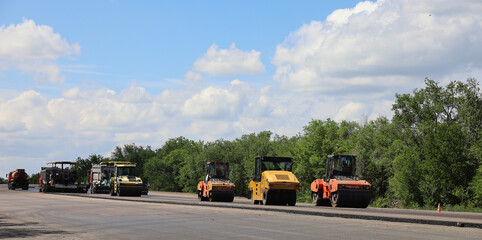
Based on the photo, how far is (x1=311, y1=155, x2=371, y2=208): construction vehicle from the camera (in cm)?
3684

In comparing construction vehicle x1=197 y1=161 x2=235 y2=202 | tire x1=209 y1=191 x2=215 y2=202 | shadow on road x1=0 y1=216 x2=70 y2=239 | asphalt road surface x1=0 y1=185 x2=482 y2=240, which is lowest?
shadow on road x1=0 y1=216 x2=70 y2=239

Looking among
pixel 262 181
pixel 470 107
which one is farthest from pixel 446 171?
pixel 262 181

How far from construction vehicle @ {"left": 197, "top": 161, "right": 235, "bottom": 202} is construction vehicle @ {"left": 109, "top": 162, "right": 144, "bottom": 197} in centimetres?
922

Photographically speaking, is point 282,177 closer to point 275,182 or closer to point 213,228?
point 275,182

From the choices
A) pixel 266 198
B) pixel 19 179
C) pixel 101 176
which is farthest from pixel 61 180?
pixel 266 198

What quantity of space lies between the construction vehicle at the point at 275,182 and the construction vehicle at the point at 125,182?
16.4 m

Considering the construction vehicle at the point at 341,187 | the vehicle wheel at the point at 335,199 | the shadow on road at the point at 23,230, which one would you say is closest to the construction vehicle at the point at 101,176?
the construction vehicle at the point at 341,187

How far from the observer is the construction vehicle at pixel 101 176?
6200cm

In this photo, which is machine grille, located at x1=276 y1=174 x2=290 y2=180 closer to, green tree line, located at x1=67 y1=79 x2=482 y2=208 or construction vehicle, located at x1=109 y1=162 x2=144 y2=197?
construction vehicle, located at x1=109 y1=162 x2=144 y2=197

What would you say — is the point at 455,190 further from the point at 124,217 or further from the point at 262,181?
the point at 124,217

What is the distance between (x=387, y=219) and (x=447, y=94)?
56944 mm

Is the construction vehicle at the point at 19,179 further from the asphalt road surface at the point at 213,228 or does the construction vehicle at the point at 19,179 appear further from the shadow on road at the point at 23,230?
the shadow on road at the point at 23,230

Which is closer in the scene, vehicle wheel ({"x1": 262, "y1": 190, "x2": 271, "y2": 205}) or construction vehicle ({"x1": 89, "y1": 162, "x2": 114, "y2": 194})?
vehicle wheel ({"x1": 262, "y1": 190, "x2": 271, "y2": 205})

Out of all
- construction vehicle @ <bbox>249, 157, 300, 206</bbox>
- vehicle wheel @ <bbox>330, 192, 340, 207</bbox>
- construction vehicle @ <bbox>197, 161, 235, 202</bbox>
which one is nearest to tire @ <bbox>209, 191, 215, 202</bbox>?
construction vehicle @ <bbox>197, 161, 235, 202</bbox>
